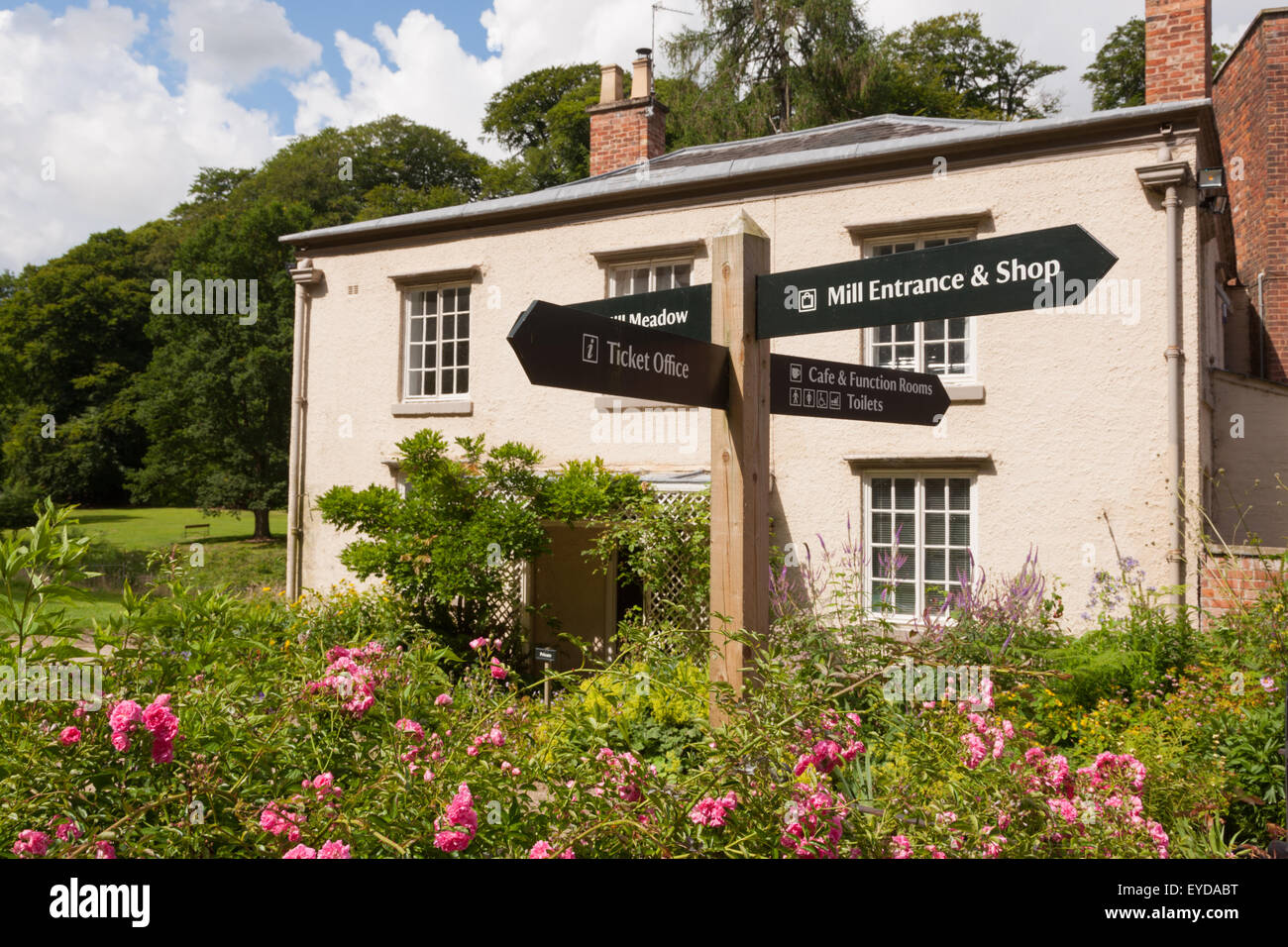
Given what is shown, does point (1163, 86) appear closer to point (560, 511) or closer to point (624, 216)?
point (624, 216)

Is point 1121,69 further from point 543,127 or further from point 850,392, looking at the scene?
point 850,392

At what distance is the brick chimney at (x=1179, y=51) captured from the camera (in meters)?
10.3

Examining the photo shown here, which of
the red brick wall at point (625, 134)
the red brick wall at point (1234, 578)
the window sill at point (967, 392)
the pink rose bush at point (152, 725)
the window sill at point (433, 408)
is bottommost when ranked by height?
the pink rose bush at point (152, 725)

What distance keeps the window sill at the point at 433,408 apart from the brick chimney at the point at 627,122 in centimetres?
524

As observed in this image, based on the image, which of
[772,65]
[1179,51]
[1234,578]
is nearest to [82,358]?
[772,65]

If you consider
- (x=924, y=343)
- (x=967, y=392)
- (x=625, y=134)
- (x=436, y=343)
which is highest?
(x=625, y=134)

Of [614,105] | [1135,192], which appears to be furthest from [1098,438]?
[614,105]

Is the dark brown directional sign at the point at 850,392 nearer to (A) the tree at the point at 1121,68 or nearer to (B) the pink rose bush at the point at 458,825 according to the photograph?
(B) the pink rose bush at the point at 458,825

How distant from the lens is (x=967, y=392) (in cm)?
989

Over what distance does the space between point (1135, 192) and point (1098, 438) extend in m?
2.45

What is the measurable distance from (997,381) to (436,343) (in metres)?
7.56

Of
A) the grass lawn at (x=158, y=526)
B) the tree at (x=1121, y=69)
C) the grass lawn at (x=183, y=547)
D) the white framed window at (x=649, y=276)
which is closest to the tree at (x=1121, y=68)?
the tree at (x=1121, y=69)

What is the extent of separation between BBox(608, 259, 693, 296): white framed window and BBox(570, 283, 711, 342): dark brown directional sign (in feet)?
25.0

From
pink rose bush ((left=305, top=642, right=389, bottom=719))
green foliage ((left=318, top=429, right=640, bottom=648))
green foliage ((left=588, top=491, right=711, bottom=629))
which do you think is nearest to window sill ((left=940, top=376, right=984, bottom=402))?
green foliage ((left=588, top=491, right=711, bottom=629))
